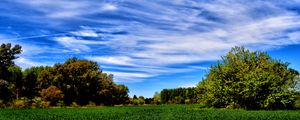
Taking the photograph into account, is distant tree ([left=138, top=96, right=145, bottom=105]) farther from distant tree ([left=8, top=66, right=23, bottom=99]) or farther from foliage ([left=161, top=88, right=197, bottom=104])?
distant tree ([left=8, top=66, right=23, bottom=99])

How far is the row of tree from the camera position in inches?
3159

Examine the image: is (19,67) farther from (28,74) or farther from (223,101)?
(223,101)

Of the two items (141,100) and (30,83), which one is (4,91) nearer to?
(30,83)

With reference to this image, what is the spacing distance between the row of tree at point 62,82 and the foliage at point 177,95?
21.9 metres

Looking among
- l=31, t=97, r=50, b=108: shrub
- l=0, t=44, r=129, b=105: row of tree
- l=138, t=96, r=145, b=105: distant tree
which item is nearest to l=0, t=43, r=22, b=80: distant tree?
l=0, t=44, r=129, b=105: row of tree

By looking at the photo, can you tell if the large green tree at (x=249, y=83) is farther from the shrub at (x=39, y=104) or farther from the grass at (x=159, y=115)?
the shrub at (x=39, y=104)

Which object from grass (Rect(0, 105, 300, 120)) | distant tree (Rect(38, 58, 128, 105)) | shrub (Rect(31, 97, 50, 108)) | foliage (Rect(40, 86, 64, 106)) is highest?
distant tree (Rect(38, 58, 128, 105))

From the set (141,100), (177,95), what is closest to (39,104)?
(141,100)

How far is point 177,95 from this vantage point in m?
114

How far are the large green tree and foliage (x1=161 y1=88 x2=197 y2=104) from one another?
149 ft

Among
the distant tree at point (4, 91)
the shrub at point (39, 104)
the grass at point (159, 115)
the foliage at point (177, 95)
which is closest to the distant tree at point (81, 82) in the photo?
the distant tree at point (4, 91)

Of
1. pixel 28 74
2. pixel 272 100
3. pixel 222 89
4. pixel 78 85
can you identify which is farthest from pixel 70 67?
pixel 272 100

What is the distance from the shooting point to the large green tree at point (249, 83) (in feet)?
184

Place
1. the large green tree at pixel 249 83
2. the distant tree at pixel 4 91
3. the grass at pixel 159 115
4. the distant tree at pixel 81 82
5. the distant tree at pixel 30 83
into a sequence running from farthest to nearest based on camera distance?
the distant tree at pixel 30 83 < the distant tree at pixel 81 82 < the distant tree at pixel 4 91 < the large green tree at pixel 249 83 < the grass at pixel 159 115
